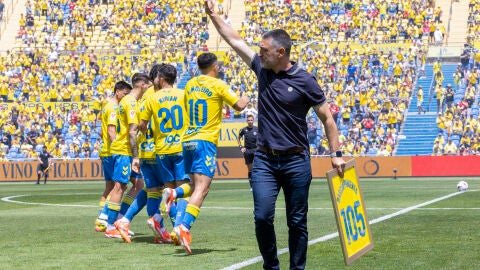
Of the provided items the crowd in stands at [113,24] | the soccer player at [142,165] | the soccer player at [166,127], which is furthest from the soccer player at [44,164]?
the soccer player at [166,127]

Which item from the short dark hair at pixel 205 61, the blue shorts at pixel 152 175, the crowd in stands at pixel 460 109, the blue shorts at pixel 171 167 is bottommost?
Answer: the crowd in stands at pixel 460 109

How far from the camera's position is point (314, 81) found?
816 cm

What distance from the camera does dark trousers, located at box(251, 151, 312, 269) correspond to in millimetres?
8094

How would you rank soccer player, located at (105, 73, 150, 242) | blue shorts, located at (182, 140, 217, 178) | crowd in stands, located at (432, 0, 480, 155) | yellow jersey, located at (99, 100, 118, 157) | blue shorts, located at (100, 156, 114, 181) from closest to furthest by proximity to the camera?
blue shorts, located at (182, 140, 217, 178), soccer player, located at (105, 73, 150, 242), yellow jersey, located at (99, 100, 118, 157), blue shorts, located at (100, 156, 114, 181), crowd in stands, located at (432, 0, 480, 155)

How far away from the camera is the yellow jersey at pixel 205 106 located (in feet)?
36.5

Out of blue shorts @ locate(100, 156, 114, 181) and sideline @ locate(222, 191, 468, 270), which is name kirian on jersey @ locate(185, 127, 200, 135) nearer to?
sideline @ locate(222, 191, 468, 270)

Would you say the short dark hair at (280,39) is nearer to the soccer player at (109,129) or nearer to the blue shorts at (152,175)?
the blue shorts at (152,175)

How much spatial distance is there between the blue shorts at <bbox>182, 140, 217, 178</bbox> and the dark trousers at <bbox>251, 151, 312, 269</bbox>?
2.88 m

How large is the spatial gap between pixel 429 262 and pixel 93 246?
4.42 m

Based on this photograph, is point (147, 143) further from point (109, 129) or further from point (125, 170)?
point (109, 129)

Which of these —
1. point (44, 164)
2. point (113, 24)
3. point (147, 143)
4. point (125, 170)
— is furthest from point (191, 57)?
point (147, 143)

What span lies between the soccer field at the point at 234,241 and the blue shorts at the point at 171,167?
2.90ft

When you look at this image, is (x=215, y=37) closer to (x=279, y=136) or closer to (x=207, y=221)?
(x=207, y=221)

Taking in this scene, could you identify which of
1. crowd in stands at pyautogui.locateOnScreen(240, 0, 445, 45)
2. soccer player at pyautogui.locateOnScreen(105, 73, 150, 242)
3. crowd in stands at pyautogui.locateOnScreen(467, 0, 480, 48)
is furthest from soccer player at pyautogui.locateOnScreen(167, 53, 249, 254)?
crowd in stands at pyautogui.locateOnScreen(240, 0, 445, 45)
